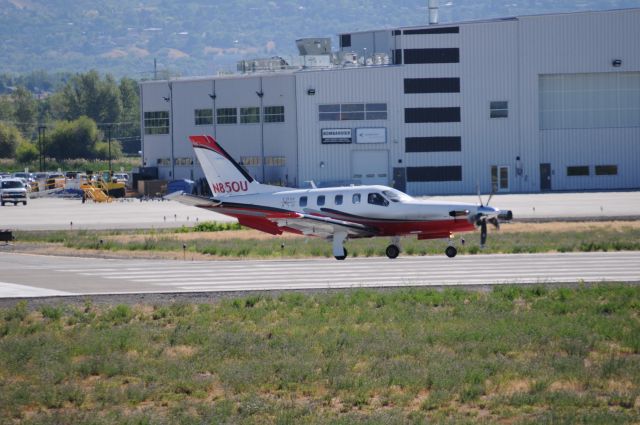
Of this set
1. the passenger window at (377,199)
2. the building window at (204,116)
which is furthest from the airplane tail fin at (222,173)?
the building window at (204,116)

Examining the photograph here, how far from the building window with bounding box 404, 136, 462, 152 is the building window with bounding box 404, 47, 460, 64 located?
5.97 meters

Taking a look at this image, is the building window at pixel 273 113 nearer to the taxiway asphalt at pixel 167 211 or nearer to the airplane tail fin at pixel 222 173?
the taxiway asphalt at pixel 167 211

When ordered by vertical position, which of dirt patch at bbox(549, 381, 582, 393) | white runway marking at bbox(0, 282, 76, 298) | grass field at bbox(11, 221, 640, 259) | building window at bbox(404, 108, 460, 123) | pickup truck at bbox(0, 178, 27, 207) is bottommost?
dirt patch at bbox(549, 381, 582, 393)

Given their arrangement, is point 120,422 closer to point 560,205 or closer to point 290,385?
point 290,385

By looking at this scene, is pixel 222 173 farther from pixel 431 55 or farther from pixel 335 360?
pixel 431 55

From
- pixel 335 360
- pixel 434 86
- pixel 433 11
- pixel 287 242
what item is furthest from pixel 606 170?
pixel 335 360

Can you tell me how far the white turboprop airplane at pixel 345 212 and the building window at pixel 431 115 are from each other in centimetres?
4514

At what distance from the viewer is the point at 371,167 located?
84562 mm

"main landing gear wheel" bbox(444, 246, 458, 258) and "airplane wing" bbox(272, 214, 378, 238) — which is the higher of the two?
"airplane wing" bbox(272, 214, 378, 238)

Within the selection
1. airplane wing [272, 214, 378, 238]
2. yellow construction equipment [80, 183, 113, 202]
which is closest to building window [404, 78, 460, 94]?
yellow construction equipment [80, 183, 113, 202]

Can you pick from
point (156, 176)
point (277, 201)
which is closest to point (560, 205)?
point (277, 201)

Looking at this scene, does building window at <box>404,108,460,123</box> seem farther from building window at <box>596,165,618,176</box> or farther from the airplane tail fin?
the airplane tail fin

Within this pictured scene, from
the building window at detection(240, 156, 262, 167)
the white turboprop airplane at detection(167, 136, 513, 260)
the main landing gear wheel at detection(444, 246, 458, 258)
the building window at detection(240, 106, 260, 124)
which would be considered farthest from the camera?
the building window at detection(240, 106, 260, 124)

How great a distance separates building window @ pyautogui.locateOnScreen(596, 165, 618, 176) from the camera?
84562 millimetres
